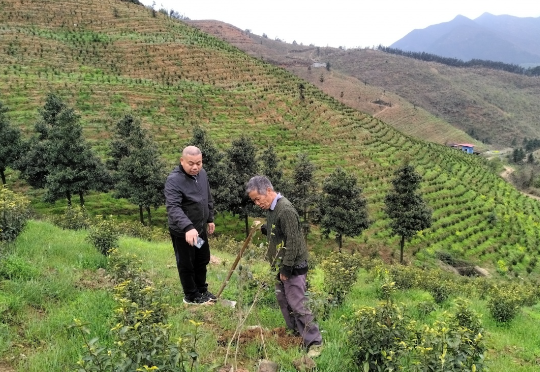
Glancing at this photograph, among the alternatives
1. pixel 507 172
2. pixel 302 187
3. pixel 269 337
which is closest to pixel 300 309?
pixel 269 337

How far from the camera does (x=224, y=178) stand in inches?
830

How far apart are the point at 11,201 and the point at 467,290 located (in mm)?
12196

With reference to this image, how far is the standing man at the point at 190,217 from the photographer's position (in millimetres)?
4520

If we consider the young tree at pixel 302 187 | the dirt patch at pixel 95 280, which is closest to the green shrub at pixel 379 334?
the dirt patch at pixel 95 280

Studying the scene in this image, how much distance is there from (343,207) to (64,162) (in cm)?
1706

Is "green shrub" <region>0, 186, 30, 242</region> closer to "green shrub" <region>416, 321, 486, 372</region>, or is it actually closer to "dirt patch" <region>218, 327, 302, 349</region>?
"dirt patch" <region>218, 327, 302, 349</region>

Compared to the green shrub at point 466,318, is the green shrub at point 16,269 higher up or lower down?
lower down

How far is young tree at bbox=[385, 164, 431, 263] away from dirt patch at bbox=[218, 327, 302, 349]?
20.0m

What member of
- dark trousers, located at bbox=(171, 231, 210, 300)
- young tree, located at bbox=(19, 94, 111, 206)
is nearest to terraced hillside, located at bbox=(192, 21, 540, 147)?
young tree, located at bbox=(19, 94, 111, 206)

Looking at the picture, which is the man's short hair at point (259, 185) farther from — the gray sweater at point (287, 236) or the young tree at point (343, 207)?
the young tree at point (343, 207)

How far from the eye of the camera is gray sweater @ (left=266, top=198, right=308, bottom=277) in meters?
3.90

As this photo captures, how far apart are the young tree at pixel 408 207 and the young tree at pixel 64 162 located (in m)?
18.9

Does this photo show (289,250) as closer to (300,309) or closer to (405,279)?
(300,309)

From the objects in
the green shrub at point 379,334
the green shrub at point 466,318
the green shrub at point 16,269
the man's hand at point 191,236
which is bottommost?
the green shrub at point 16,269
